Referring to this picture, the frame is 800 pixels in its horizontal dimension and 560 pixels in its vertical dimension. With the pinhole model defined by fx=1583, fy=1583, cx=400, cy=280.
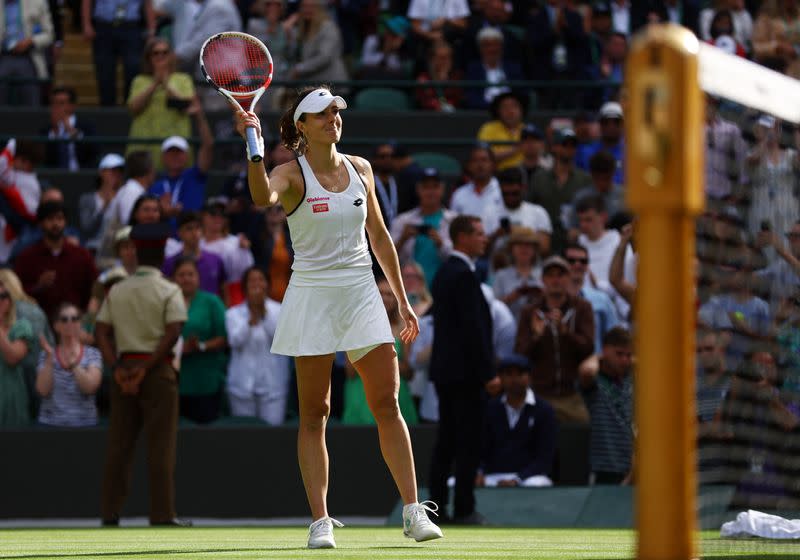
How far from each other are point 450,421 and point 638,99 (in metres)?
8.55

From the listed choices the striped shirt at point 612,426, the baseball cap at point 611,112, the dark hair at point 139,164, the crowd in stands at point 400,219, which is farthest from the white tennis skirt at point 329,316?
the baseball cap at point 611,112

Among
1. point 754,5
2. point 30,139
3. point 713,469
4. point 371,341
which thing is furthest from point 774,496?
point 754,5

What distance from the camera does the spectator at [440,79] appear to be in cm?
1895

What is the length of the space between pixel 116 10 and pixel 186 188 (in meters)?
4.01

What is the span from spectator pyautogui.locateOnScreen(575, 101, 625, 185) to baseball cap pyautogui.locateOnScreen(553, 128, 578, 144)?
0.97 feet

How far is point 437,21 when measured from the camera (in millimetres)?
19422

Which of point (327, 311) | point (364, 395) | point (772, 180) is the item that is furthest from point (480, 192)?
point (772, 180)

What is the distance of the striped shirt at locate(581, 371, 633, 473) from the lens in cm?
1297

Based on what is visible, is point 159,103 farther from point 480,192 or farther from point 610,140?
point 610,140

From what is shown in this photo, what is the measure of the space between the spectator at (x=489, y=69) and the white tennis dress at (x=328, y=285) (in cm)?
1086

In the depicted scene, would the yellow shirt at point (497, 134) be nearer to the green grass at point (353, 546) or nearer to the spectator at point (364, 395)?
the spectator at point (364, 395)

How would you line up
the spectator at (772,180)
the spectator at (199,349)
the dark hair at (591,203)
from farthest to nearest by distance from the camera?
1. the dark hair at (591,203)
2. the spectator at (199,349)
3. the spectator at (772,180)

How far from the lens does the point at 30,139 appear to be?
16625 mm

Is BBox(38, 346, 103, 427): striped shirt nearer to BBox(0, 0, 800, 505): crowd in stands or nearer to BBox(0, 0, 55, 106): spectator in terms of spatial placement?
BBox(0, 0, 800, 505): crowd in stands
